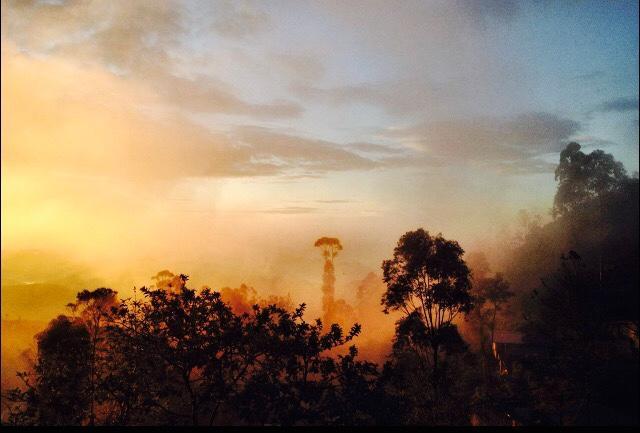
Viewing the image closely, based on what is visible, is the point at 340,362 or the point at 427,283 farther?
the point at 427,283

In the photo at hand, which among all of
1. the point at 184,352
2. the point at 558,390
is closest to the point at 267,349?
the point at 184,352

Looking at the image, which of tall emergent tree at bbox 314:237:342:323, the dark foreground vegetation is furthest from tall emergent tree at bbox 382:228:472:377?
tall emergent tree at bbox 314:237:342:323

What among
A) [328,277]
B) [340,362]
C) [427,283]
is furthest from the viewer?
[328,277]

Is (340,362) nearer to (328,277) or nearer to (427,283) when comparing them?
(427,283)

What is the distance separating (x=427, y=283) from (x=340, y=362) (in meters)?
10.8

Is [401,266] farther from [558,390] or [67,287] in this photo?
[67,287]

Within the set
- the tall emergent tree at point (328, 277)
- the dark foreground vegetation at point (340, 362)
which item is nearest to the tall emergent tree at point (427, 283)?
the dark foreground vegetation at point (340, 362)

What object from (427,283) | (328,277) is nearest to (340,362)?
(427,283)

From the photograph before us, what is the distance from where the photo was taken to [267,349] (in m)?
14.7

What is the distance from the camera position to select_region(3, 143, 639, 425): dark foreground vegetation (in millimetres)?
14758

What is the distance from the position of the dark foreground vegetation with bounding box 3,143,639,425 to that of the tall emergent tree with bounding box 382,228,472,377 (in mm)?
79

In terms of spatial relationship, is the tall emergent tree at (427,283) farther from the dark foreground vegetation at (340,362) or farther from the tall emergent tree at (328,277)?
the tall emergent tree at (328,277)

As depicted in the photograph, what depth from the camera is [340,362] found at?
15.6 metres

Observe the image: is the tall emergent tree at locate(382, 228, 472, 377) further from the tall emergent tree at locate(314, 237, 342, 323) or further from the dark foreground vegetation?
the tall emergent tree at locate(314, 237, 342, 323)
